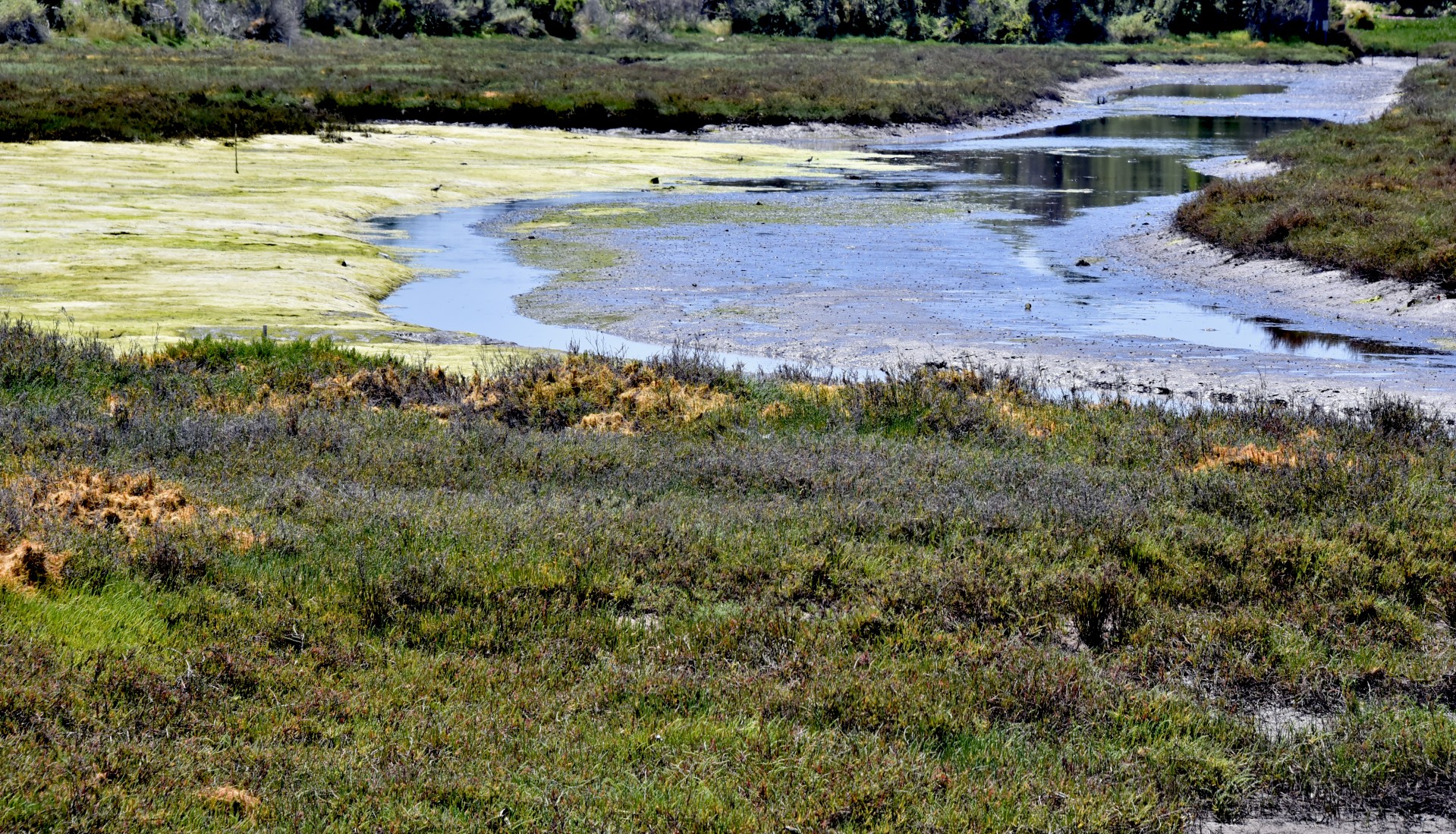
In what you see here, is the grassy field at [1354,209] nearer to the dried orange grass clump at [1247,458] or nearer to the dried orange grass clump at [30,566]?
the dried orange grass clump at [1247,458]

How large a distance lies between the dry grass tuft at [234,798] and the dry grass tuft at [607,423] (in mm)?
7916

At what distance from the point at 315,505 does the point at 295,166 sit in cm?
3455

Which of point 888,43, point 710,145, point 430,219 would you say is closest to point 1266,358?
point 430,219

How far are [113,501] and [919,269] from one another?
20.0 m

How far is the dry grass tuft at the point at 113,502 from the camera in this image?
8.55 m

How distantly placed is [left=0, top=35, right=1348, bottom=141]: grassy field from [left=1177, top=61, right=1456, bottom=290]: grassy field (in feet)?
98.2

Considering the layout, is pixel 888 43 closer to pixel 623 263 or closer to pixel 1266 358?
pixel 623 263

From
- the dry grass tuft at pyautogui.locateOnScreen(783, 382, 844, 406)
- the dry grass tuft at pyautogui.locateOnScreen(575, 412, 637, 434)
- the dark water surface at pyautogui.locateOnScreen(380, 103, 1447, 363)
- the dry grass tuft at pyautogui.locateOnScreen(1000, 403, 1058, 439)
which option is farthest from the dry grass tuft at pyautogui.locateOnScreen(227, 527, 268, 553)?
the dark water surface at pyautogui.locateOnScreen(380, 103, 1447, 363)

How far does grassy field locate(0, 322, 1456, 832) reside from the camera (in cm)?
564

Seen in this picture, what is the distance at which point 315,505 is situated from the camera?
943 centimetres

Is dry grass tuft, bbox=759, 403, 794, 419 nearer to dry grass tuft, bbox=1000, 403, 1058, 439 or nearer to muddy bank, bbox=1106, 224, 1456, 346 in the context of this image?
dry grass tuft, bbox=1000, 403, 1058, 439

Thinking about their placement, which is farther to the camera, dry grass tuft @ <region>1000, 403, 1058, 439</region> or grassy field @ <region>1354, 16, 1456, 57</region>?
grassy field @ <region>1354, 16, 1456, 57</region>

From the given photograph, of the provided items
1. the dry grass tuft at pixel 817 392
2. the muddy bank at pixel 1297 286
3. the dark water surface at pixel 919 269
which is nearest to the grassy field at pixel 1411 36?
the dark water surface at pixel 919 269

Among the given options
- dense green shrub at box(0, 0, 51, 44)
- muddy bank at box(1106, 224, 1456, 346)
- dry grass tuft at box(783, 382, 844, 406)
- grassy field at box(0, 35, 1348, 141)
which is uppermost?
dense green shrub at box(0, 0, 51, 44)
